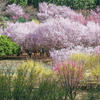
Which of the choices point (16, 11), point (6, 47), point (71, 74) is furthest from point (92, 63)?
point (16, 11)

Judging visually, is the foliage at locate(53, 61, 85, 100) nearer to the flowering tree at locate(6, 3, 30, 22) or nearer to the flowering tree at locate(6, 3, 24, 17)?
the flowering tree at locate(6, 3, 30, 22)

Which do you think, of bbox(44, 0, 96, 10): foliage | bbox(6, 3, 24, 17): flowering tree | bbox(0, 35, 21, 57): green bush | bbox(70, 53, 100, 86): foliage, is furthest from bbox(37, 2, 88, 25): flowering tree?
bbox(70, 53, 100, 86): foliage

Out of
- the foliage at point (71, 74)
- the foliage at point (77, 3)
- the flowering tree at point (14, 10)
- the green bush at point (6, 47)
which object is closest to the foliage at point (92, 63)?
the foliage at point (71, 74)

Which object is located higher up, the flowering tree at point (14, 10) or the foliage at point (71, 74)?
the foliage at point (71, 74)

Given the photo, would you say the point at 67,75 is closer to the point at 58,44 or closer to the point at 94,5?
the point at 58,44

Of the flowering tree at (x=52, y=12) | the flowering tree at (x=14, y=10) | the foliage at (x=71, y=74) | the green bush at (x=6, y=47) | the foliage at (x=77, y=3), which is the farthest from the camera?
the foliage at (x=77, y=3)

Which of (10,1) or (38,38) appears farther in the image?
(10,1)

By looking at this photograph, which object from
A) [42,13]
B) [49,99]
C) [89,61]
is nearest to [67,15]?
[42,13]

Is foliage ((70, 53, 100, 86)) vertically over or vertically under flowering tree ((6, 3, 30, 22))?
over

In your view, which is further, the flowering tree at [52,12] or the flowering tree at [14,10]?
the flowering tree at [14,10]

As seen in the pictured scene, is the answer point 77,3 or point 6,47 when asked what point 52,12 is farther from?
point 6,47

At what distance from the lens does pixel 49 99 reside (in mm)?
5027

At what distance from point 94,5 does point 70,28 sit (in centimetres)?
2915

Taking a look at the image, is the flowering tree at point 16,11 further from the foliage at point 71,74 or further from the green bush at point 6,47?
the foliage at point 71,74
